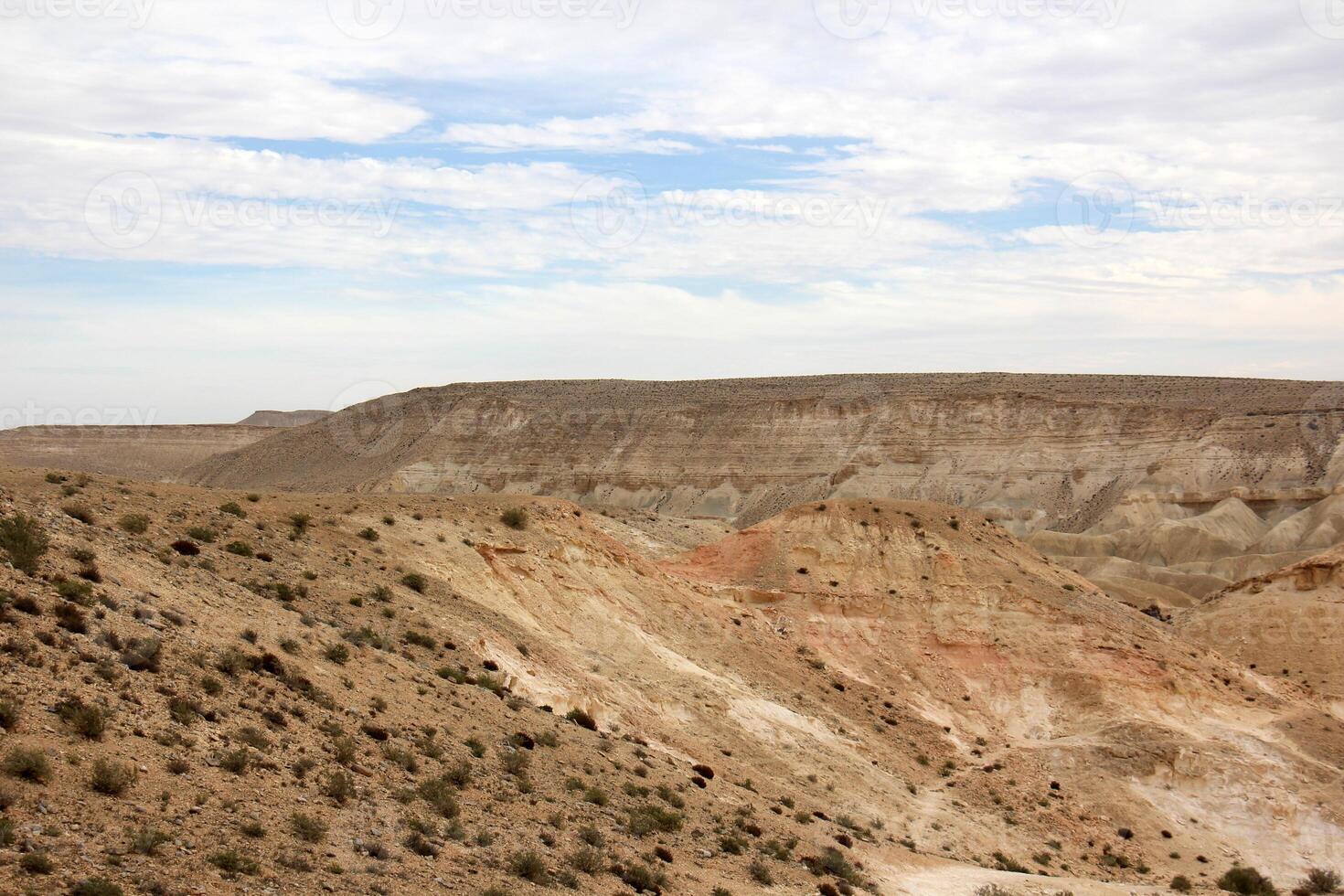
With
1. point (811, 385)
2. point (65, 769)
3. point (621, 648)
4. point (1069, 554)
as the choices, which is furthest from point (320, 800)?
point (811, 385)

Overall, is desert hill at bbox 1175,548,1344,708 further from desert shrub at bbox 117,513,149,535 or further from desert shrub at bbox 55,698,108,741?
desert shrub at bbox 55,698,108,741

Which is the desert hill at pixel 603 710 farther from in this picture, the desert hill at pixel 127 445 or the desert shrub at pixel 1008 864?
the desert hill at pixel 127 445

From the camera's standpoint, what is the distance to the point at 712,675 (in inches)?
1107

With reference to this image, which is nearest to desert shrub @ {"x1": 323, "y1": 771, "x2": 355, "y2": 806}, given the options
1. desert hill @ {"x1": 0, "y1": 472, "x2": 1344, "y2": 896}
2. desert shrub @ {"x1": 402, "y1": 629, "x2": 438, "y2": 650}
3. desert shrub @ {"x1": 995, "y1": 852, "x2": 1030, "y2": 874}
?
desert hill @ {"x1": 0, "y1": 472, "x2": 1344, "y2": 896}

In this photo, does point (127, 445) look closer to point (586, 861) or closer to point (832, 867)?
point (832, 867)

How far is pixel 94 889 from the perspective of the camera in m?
9.19

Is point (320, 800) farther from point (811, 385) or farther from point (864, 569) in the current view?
point (811, 385)

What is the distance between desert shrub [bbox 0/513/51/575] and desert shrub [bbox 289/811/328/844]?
16.2 feet

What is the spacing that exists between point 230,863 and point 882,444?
74.7 metres

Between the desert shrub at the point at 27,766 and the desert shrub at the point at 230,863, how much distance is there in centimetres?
162

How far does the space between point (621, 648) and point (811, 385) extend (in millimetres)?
68198

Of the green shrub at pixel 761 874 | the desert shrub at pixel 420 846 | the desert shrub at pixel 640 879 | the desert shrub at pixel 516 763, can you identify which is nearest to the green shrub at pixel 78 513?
the desert shrub at pixel 516 763

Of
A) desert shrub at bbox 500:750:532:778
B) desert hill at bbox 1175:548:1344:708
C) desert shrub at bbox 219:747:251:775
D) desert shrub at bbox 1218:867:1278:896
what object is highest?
desert shrub at bbox 219:747:251:775

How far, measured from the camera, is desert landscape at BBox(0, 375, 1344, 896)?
1199cm
